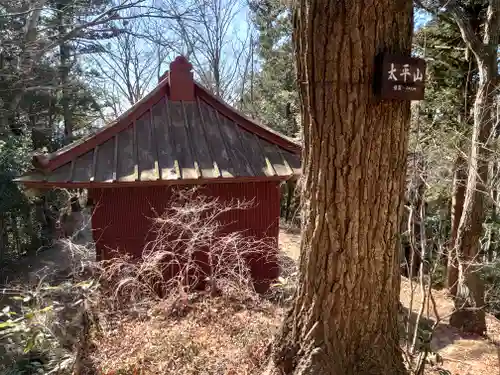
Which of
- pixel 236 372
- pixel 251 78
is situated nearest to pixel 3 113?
pixel 236 372

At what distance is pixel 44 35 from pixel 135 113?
851cm

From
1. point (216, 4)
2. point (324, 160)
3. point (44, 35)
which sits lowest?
point (324, 160)

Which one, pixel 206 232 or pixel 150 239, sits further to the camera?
pixel 150 239

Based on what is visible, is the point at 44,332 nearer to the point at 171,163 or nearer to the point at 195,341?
the point at 195,341

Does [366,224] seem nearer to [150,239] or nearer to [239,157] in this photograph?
[239,157]

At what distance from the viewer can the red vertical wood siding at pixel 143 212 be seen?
5707mm

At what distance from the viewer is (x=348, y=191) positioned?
2125mm

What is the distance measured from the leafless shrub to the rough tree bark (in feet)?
11.0

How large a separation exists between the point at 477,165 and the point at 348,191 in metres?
5.38

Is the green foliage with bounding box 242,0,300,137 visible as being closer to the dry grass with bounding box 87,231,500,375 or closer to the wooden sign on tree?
the dry grass with bounding box 87,231,500,375

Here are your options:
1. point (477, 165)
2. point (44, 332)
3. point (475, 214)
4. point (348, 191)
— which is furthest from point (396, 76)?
point (475, 214)

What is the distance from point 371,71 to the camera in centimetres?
202

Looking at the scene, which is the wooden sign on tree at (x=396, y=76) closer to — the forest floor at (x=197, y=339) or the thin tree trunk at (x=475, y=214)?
the forest floor at (x=197, y=339)

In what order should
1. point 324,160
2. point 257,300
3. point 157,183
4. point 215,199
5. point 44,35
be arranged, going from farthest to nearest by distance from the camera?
point 44,35 < point 215,199 < point 157,183 < point 257,300 < point 324,160
